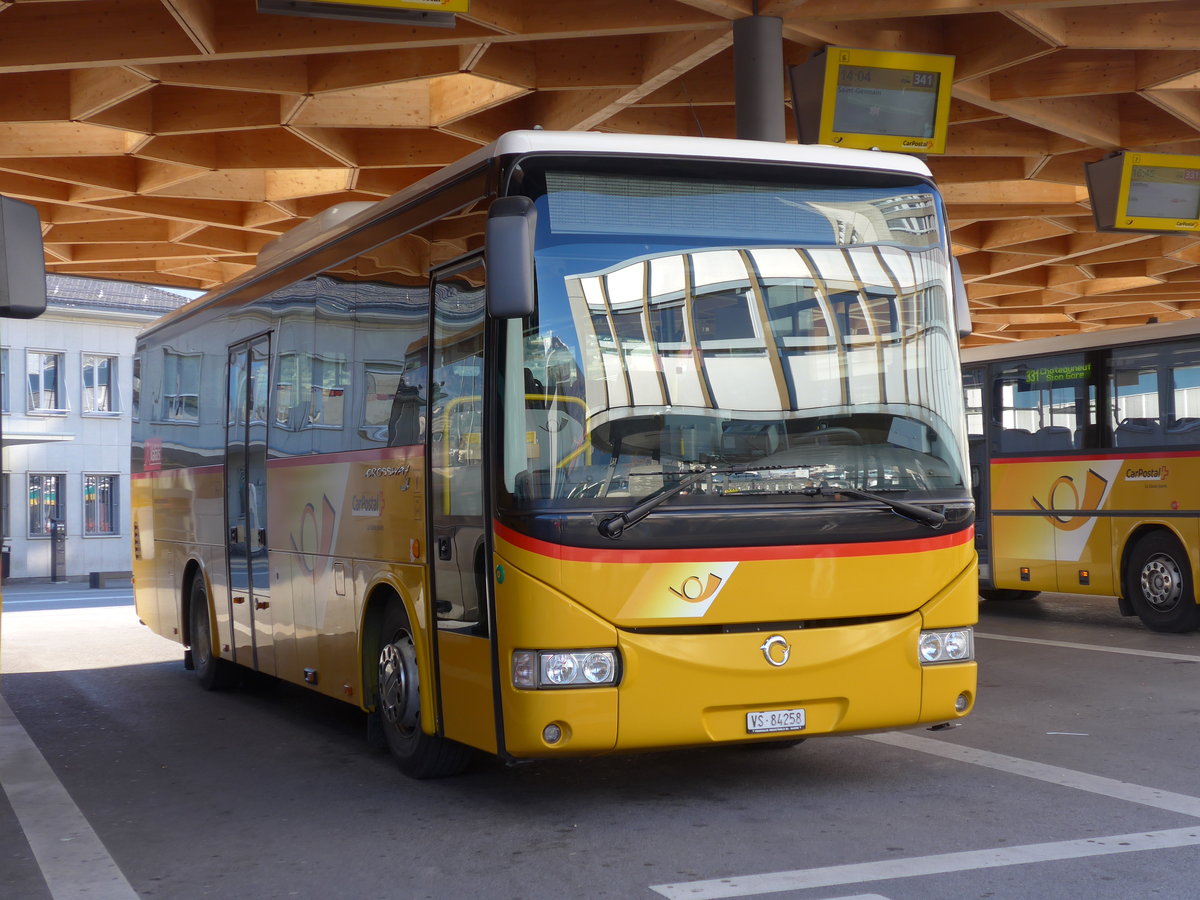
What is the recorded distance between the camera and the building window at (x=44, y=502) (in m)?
42.2

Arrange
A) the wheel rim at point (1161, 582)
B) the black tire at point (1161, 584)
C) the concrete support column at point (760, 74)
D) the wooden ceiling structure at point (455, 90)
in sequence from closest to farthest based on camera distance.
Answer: the concrete support column at point (760, 74), the wooden ceiling structure at point (455, 90), the black tire at point (1161, 584), the wheel rim at point (1161, 582)

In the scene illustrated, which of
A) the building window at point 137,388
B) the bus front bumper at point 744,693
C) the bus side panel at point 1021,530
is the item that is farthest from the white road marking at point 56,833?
the bus side panel at point 1021,530

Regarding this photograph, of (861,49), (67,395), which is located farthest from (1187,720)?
(67,395)

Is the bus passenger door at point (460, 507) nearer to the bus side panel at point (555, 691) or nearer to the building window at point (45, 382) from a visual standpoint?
the bus side panel at point (555, 691)

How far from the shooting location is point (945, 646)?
279 inches

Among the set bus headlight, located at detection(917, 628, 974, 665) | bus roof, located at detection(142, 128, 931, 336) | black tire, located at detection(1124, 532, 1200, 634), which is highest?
bus roof, located at detection(142, 128, 931, 336)

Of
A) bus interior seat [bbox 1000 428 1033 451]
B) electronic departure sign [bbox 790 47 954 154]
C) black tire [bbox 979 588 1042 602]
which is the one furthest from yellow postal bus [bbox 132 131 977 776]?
black tire [bbox 979 588 1042 602]

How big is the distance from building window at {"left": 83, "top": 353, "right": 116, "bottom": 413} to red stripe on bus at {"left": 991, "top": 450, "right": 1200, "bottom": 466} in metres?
32.7

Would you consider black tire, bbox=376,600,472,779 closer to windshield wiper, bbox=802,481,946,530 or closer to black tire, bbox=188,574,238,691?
windshield wiper, bbox=802,481,946,530

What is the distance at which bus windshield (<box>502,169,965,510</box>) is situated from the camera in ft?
21.0

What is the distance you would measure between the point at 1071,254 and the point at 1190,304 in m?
11.0

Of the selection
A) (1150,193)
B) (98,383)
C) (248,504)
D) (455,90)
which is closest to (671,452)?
(248,504)

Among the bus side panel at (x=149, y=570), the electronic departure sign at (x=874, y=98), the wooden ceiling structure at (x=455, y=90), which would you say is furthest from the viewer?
the bus side panel at (x=149, y=570)

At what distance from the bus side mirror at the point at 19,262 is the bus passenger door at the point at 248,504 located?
4088 mm
